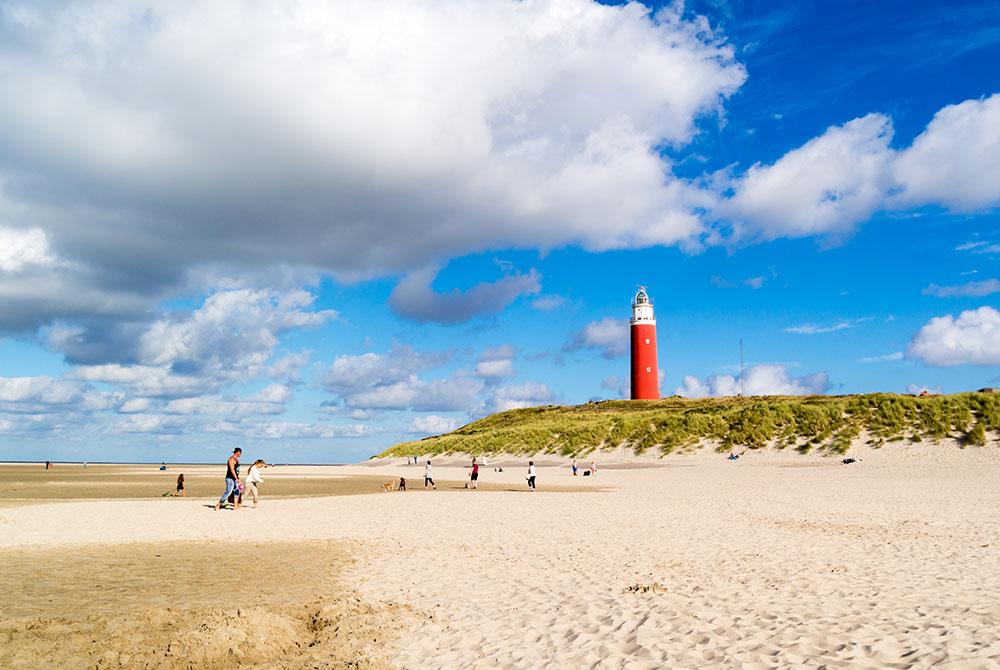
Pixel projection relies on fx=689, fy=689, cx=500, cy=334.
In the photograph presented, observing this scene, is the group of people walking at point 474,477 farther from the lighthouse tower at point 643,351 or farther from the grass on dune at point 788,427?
the lighthouse tower at point 643,351

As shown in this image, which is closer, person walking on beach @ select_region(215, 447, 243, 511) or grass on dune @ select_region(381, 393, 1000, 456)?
person walking on beach @ select_region(215, 447, 243, 511)

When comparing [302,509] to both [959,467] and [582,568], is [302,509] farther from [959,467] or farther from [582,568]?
[959,467]

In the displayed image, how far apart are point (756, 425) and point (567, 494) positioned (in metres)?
27.6

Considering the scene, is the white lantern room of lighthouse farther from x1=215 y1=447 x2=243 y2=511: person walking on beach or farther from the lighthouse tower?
x1=215 y1=447 x2=243 y2=511: person walking on beach

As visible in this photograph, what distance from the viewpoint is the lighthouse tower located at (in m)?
93.1

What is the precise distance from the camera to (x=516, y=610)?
1139cm

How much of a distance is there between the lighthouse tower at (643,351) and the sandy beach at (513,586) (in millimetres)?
66477

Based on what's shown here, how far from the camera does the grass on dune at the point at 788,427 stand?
47031 mm

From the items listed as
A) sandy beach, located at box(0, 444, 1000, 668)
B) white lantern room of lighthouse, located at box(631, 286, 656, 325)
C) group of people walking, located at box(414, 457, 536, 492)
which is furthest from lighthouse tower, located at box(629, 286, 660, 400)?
sandy beach, located at box(0, 444, 1000, 668)

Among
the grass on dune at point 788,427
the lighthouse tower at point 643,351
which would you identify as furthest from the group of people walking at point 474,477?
the lighthouse tower at point 643,351

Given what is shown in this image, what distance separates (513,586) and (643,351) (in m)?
82.4

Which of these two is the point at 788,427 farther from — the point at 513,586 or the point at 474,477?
the point at 513,586

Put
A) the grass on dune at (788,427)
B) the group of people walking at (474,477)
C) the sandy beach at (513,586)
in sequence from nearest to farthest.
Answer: the sandy beach at (513,586)
the group of people walking at (474,477)
the grass on dune at (788,427)

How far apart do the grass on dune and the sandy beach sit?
23.5 m
